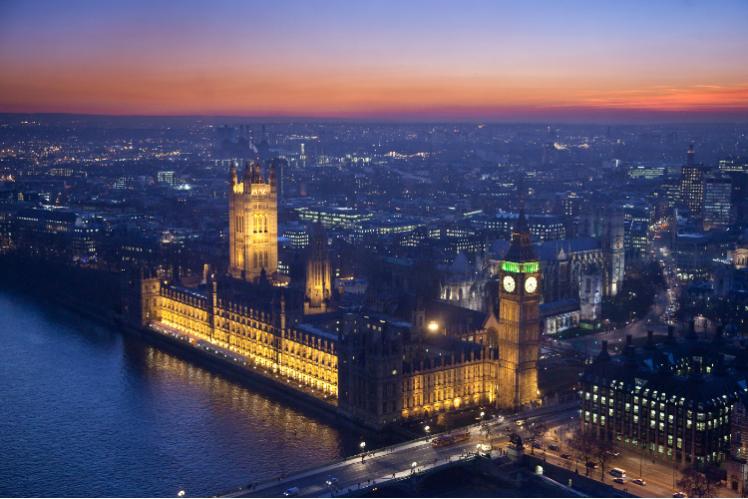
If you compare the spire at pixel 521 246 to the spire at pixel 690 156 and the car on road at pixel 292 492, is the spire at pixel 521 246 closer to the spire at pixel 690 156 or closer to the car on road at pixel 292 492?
the car on road at pixel 292 492

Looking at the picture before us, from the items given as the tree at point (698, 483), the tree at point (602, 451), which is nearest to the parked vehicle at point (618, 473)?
the tree at point (602, 451)

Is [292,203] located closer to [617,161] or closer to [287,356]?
[617,161]

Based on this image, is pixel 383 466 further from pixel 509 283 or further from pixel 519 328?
pixel 509 283

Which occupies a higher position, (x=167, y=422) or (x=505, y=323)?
(x=505, y=323)

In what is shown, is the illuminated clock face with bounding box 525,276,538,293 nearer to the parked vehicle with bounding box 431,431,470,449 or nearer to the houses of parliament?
the houses of parliament

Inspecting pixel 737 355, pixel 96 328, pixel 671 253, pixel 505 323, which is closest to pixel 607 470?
pixel 505 323
